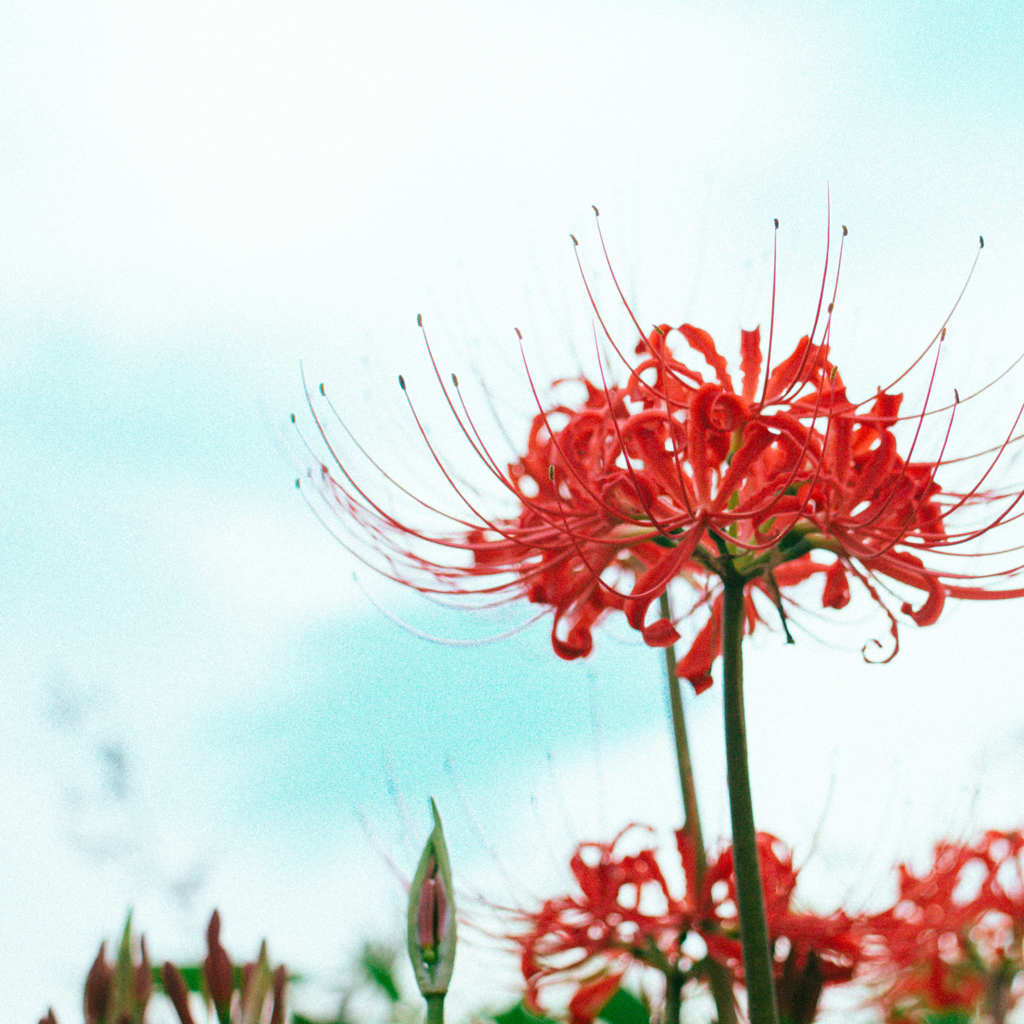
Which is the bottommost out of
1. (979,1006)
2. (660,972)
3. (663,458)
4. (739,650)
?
(979,1006)

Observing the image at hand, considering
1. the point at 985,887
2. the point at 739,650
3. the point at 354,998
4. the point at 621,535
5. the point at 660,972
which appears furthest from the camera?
the point at 985,887

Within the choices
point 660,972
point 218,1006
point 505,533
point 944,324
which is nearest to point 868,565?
point 944,324

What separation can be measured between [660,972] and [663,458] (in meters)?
1.02

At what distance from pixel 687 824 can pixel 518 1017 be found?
0.57 m

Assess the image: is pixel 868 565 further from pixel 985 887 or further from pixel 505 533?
pixel 985 887

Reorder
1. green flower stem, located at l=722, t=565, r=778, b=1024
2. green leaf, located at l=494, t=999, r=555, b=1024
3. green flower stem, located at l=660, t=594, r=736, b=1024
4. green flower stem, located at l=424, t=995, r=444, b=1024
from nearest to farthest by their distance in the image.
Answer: green flower stem, located at l=424, t=995, r=444, b=1024
green flower stem, located at l=722, t=565, r=778, b=1024
green flower stem, located at l=660, t=594, r=736, b=1024
green leaf, located at l=494, t=999, r=555, b=1024

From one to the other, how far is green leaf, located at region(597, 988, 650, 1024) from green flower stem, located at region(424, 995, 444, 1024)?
121 cm

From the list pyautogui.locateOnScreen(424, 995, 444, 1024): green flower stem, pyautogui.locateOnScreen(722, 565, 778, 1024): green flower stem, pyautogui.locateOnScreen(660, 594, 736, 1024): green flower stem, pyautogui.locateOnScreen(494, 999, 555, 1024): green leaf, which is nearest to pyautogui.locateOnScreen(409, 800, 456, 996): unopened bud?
pyautogui.locateOnScreen(424, 995, 444, 1024): green flower stem

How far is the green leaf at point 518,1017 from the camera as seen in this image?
7.52 feet

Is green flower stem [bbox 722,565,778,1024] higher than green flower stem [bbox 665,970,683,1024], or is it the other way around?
green flower stem [bbox 722,565,778,1024]

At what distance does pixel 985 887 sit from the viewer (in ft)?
8.75

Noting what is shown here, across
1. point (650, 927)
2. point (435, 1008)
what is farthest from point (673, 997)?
point (435, 1008)

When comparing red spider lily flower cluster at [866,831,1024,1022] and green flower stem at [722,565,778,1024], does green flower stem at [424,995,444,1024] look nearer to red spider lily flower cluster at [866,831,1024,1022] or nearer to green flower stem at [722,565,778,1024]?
green flower stem at [722,565,778,1024]

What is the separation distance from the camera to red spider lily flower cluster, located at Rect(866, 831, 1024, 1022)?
228cm
